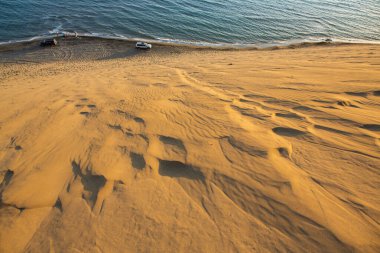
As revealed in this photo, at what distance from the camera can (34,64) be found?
1430 cm

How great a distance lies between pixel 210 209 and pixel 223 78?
3.73 meters

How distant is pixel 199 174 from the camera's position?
7.03 ft

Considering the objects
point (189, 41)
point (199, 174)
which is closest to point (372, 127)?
point (199, 174)

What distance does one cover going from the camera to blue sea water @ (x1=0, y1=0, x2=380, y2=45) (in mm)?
19859

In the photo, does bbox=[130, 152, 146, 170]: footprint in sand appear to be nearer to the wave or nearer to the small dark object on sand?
the wave

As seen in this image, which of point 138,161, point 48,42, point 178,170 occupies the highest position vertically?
point 178,170

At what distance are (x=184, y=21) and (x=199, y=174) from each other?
77.2ft

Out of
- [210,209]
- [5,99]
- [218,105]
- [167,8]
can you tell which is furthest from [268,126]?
[167,8]

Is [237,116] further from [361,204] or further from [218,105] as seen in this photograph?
[361,204]

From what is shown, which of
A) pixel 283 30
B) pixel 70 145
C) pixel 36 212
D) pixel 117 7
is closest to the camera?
pixel 36 212

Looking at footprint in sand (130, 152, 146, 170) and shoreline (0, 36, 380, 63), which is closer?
footprint in sand (130, 152, 146, 170)

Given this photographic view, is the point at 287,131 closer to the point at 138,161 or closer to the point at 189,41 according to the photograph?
the point at 138,161

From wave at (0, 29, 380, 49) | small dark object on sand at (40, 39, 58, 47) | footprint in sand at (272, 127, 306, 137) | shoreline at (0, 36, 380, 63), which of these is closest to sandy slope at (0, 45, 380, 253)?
footprint in sand at (272, 127, 306, 137)

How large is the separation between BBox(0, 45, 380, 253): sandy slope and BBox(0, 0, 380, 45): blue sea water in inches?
713
